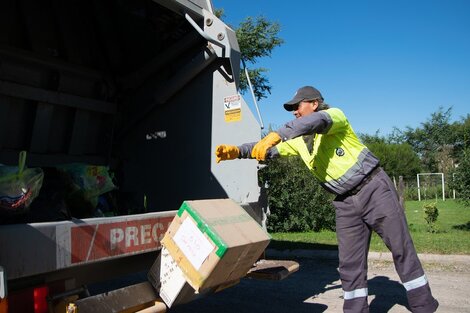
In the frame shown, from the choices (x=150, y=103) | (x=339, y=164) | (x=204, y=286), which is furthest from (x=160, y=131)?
(x=204, y=286)

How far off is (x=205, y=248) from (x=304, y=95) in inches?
55.6

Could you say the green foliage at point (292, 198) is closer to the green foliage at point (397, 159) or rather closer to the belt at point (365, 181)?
the belt at point (365, 181)

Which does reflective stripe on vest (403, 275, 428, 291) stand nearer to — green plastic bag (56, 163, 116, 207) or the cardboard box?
the cardboard box

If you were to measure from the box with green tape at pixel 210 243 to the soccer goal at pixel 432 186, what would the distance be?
25404 mm

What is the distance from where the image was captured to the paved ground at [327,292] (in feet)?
13.1

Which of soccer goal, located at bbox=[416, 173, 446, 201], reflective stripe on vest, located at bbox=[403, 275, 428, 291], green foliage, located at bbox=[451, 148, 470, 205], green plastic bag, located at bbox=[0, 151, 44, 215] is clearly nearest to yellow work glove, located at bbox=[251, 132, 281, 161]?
green plastic bag, located at bbox=[0, 151, 44, 215]

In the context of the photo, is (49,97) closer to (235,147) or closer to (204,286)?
(235,147)

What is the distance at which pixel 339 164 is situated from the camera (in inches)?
127

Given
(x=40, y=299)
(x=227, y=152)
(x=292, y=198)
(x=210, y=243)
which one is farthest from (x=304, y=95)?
(x=292, y=198)

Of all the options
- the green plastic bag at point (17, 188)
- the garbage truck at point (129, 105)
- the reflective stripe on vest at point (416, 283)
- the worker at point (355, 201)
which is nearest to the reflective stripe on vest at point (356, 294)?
the worker at point (355, 201)

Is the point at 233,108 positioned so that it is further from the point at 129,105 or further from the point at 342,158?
the point at 129,105

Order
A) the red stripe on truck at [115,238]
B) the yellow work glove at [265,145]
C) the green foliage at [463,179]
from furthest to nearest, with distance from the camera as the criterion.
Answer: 1. the green foliage at [463,179]
2. the yellow work glove at [265,145]
3. the red stripe on truck at [115,238]

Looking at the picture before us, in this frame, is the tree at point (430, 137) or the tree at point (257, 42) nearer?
the tree at point (257, 42)

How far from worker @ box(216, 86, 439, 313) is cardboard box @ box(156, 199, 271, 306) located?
67 centimetres
